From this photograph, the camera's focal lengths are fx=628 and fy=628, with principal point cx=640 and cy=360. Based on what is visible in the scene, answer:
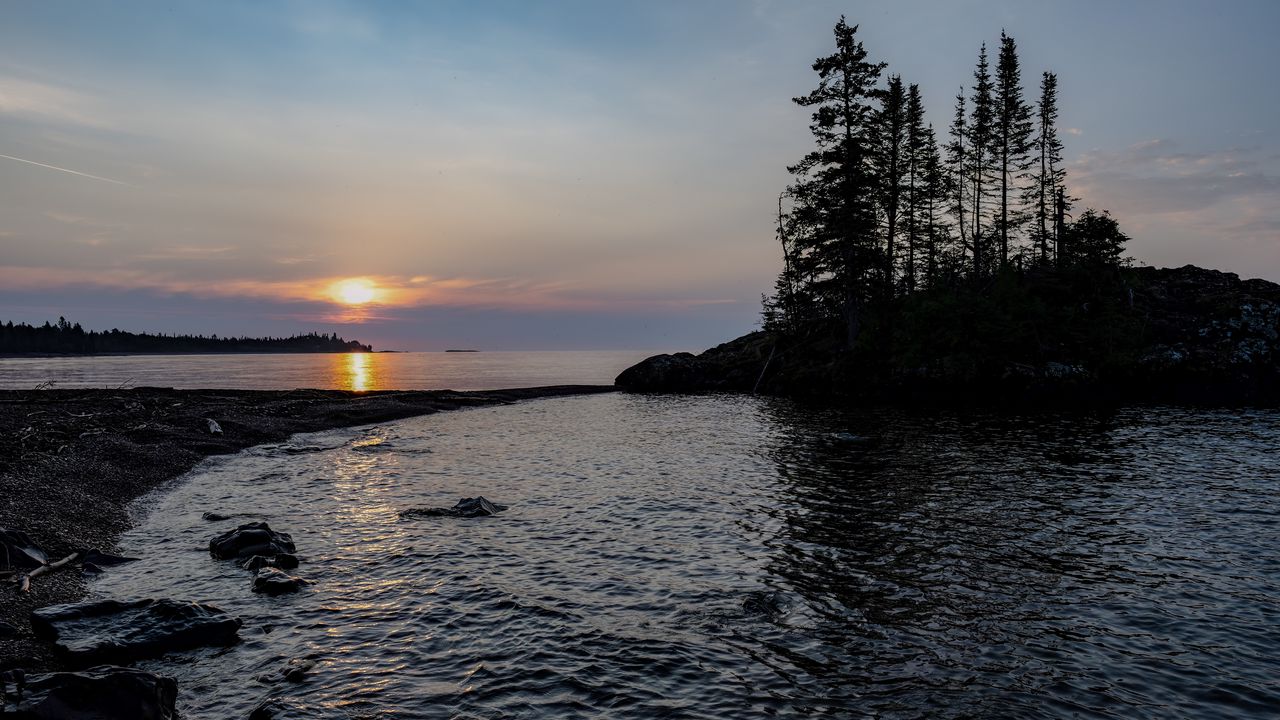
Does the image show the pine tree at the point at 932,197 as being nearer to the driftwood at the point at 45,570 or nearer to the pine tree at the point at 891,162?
the pine tree at the point at 891,162

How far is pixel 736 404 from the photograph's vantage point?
2222 inches

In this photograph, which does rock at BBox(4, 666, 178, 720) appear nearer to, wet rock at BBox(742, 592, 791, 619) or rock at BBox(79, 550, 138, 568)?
rock at BBox(79, 550, 138, 568)

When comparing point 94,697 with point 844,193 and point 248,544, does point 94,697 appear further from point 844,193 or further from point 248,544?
point 844,193

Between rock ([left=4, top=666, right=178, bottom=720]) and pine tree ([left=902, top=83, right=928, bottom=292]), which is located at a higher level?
pine tree ([left=902, top=83, right=928, bottom=292])

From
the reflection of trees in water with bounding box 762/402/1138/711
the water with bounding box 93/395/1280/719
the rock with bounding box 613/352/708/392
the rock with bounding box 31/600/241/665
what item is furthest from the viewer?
the rock with bounding box 613/352/708/392

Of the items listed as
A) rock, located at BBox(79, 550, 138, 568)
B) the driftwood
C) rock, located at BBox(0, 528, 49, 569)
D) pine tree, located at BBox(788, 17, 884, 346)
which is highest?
pine tree, located at BBox(788, 17, 884, 346)

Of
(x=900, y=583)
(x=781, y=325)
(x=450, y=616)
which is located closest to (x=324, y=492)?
(x=450, y=616)

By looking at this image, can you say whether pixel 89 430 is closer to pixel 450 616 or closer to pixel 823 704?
pixel 450 616

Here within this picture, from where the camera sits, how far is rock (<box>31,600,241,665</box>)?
10023 mm

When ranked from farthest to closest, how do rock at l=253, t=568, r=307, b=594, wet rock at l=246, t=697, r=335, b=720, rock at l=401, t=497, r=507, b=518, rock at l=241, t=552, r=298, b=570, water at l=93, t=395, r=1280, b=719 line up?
rock at l=401, t=497, r=507, b=518
rock at l=241, t=552, r=298, b=570
rock at l=253, t=568, r=307, b=594
water at l=93, t=395, r=1280, b=719
wet rock at l=246, t=697, r=335, b=720

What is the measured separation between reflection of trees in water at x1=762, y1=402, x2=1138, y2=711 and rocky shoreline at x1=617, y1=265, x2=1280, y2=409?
23.1 m

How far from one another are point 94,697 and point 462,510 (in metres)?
12.5

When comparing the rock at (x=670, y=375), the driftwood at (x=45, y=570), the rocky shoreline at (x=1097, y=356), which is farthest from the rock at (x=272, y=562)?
the rock at (x=670, y=375)

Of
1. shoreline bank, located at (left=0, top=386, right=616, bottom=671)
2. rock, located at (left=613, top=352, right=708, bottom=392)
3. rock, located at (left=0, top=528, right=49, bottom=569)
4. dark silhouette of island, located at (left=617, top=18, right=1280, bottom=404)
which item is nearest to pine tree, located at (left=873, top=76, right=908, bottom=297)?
dark silhouette of island, located at (left=617, top=18, right=1280, bottom=404)
